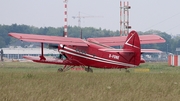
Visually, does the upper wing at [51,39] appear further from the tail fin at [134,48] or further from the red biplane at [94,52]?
the tail fin at [134,48]

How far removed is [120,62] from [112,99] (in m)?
15.7

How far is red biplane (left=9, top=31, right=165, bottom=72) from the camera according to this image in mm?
28203

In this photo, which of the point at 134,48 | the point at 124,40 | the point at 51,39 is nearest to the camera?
the point at 134,48

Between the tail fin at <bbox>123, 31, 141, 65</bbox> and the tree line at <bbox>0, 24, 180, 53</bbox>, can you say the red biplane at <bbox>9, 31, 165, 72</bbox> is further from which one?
the tree line at <bbox>0, 24, 180, 53</bbox>

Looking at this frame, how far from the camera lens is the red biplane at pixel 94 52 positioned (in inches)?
1110

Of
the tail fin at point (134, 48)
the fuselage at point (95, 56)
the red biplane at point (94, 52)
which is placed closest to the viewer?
the tail fin at point (134, 48)

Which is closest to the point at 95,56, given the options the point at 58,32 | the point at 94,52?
the point at 94,52

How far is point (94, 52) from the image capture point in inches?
1174

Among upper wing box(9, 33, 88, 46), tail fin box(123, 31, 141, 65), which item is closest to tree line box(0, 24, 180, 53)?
upper wing box(9, 33, 88, 46)

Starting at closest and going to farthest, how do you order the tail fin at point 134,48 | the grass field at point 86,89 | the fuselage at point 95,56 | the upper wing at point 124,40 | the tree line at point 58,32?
the grass field at point 86,89, the tail fin at point 134,48, the fuselage at point 95,56, the upper wing at point 124,40, the tree line at point 58,32

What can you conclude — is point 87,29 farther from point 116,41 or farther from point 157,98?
point 157,98

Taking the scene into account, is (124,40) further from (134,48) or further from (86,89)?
(86,89)

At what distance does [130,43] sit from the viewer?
28.3m

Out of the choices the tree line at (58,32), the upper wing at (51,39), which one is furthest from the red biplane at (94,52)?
the tree line at (58,32)
